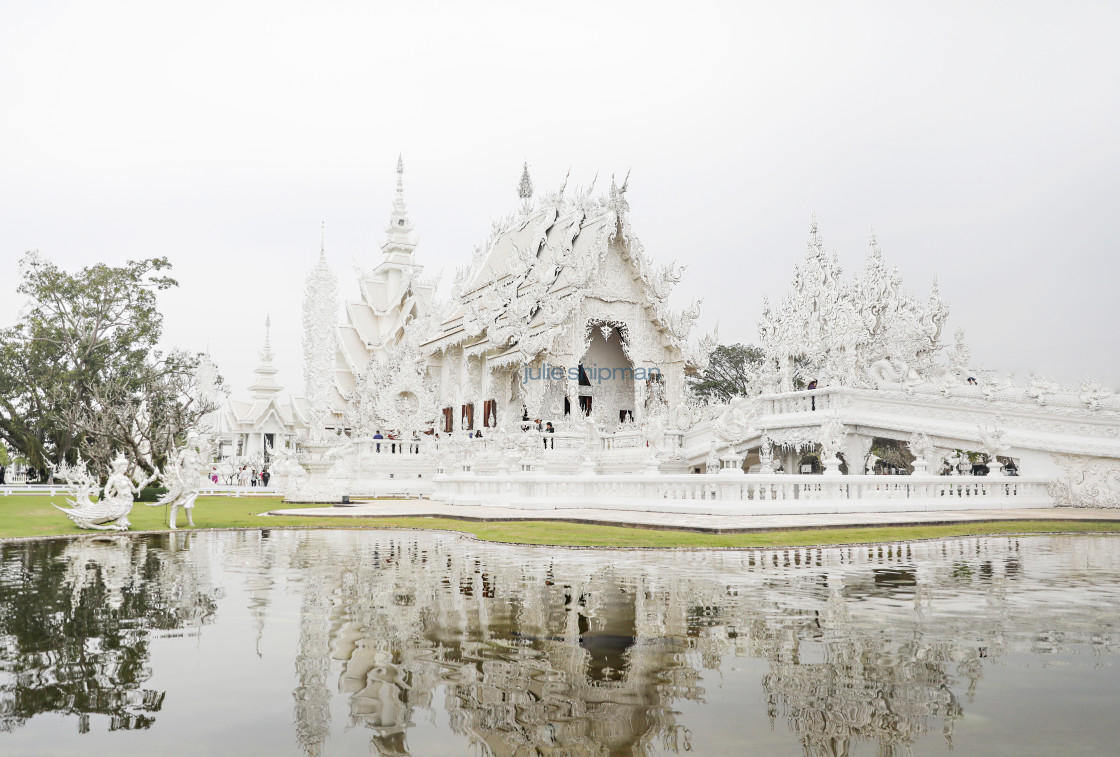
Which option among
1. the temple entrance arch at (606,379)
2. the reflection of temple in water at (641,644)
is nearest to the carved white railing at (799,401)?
the temple entrance arch at (606,379)

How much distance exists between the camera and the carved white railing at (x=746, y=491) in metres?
14.9

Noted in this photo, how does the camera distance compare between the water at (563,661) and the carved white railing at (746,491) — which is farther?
the carved white railing at (746,491)

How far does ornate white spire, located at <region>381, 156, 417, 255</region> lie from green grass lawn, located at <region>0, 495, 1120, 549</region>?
26.8 metres

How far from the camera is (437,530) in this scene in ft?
48.0

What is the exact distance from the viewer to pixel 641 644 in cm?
504

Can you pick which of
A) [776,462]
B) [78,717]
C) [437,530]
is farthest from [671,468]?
[78,717]

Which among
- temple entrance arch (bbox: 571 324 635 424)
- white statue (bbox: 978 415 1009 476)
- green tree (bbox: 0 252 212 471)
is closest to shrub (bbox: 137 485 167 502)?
green tree (bbox: 0 252 212 471)

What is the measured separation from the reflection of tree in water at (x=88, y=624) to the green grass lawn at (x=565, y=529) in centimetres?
462

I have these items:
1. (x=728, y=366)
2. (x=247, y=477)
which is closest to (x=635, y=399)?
(x=728, y=366)

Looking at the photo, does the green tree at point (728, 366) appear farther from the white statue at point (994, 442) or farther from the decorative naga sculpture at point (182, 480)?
the decorative naga sculpture at point (182, 480)

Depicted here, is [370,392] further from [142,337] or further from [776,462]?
[776,462]

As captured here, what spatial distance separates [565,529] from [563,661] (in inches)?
362

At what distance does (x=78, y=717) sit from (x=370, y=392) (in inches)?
1267

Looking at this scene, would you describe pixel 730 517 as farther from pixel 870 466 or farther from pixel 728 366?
pixel 728 366
